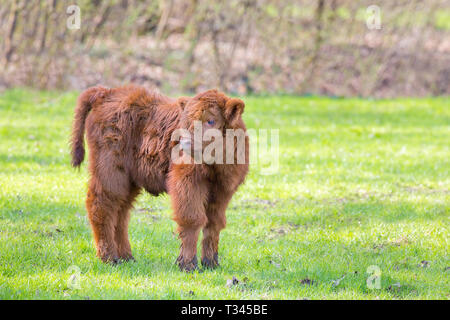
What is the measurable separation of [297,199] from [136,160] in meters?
3.13

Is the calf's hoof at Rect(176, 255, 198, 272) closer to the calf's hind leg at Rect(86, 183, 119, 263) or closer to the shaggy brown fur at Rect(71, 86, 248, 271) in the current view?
the shaggy brown fur at Rect(71, 86, 248, 271)

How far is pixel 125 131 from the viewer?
566cm

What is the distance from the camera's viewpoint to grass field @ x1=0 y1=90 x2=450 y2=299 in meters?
5.13

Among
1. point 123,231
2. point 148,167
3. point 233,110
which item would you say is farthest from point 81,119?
point 233,110

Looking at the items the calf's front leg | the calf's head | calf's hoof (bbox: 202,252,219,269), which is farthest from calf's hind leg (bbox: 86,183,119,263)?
the calf's head

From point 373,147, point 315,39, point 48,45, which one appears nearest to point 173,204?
point 373,147

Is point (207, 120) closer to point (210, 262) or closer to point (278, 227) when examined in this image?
point (210, 262)

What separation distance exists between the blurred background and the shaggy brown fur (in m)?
10.5

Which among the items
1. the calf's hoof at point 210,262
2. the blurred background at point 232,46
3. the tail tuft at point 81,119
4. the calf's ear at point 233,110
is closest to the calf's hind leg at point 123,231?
the tail tuft at point 81,119

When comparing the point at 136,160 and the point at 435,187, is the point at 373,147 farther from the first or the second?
the point at 136,160

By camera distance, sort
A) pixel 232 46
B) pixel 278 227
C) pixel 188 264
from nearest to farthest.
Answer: pixel 188 264
pixel 278 227
pixel 232 46

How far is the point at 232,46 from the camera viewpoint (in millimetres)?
16844

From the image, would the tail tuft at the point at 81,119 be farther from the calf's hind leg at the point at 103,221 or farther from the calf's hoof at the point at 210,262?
the calf's hoof at the point at 210,262

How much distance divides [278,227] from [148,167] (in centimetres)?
210
